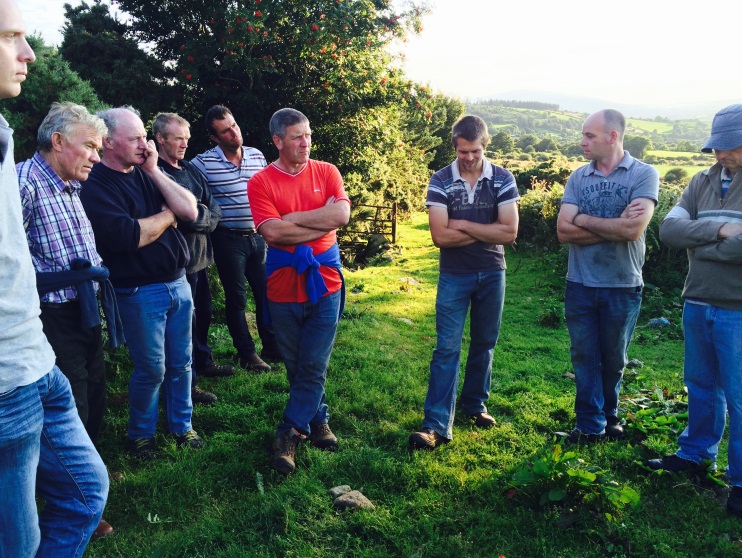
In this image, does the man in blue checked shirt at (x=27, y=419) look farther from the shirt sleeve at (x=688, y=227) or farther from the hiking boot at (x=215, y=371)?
the shirt sleeve at (x=688, y=227)

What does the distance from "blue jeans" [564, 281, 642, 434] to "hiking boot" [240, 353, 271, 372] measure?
2964 mm

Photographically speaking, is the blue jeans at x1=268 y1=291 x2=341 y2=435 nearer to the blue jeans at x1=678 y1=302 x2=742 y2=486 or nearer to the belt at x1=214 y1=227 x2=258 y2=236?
the belt at x1=214 y1=227 x2=258 y2=236

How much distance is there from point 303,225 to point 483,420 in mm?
2228

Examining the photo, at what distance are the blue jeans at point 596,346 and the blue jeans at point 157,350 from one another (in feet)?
9.47

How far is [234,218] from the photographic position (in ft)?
17.9

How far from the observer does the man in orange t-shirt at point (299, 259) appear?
387 cm

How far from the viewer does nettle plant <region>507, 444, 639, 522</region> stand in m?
3.32

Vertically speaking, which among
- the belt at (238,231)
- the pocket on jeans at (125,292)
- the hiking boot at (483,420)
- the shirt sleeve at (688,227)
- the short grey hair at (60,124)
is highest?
the short grey hair at (60,124)

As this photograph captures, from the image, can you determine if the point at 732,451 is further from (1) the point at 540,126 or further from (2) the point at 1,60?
(1) the point at 540,126

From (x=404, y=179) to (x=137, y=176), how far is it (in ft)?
57.8

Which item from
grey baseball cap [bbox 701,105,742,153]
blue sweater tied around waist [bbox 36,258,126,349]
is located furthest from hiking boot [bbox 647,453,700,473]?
blue sweater tied around waist [bbox 36,258,126,349]

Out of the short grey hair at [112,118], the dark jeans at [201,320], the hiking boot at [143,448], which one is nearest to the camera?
the short grey hair at [112,118]

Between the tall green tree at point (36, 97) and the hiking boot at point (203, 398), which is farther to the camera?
the hiking boot at point (203, 398)

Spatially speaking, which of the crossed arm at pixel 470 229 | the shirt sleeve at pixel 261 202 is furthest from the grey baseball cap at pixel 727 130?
the shirt sleeve at pixel 261 202
